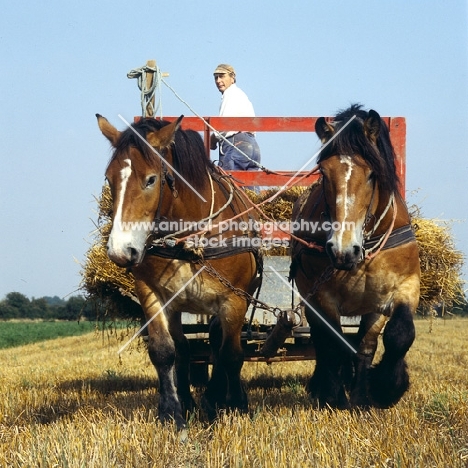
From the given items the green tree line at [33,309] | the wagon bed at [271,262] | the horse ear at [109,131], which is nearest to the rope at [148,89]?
the wagon bed at [271,262]

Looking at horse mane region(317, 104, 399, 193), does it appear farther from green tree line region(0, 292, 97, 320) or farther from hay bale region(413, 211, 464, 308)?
green tree line region(0, 292, 97, 320)

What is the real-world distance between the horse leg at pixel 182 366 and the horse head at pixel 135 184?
50.7 inches

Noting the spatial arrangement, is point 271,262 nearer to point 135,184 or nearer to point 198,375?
point 198,375

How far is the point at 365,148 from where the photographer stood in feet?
16.8

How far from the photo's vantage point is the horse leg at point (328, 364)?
571 centimetres

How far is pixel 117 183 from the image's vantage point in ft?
15.9

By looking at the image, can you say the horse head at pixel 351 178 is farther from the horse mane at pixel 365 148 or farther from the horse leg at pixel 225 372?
the horse leg at pixel 225 372

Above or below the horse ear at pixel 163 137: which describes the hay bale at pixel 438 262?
below

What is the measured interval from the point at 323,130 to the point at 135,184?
139 cm

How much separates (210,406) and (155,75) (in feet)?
10.3

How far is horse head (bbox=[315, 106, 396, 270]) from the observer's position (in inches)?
192

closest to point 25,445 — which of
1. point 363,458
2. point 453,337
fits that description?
point 363,458

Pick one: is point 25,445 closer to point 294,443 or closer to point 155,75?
point 294,443

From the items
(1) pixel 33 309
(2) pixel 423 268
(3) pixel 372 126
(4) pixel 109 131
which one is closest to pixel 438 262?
(2) pixel 423 268
